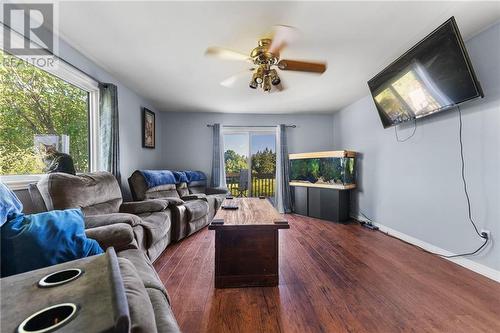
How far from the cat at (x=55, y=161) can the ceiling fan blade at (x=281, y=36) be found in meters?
2.25

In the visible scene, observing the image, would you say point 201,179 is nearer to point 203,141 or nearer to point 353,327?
point 203,141

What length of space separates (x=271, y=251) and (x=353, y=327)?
0.79 meters

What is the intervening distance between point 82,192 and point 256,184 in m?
3.70

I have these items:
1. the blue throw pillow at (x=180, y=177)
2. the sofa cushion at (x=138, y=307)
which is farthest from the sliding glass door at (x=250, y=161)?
the sofa cushion at (x=138, y=307)

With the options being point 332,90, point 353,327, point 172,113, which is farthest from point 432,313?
point 172,113

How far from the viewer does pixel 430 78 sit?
2.25 m

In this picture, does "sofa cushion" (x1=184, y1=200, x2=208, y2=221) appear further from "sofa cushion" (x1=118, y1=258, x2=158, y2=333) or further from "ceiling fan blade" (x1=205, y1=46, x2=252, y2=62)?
"sofa cushion" (x1=118, y1=258, x2=158, y2=333)

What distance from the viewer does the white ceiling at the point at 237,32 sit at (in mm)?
1771

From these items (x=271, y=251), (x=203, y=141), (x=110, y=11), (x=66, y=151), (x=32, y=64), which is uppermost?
(x=110, y=11)

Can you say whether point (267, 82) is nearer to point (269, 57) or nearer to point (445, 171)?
point (269, 57)

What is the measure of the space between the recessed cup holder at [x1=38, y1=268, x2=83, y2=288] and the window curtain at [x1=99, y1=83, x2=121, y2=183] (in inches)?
83.7

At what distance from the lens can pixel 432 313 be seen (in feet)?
5.24

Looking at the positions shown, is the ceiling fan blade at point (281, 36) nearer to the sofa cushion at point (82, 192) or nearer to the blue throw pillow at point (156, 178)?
the sofa cushion at point (82, 192)

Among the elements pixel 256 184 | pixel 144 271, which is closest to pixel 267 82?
pixel 144 271
